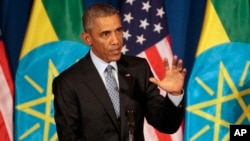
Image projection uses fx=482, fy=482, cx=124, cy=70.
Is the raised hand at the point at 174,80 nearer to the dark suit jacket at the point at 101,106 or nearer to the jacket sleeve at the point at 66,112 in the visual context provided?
the dark suit jacket at the point at 101,106

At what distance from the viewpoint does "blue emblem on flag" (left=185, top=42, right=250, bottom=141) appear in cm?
284

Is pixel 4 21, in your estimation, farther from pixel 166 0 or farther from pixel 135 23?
pixel 166 0

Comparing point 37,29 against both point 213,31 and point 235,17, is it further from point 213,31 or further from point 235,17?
point 235,17

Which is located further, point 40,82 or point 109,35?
point 40,82

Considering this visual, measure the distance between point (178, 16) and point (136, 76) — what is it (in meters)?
1.32

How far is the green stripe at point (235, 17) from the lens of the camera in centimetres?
283

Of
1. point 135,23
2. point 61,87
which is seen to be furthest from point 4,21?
point 61,87

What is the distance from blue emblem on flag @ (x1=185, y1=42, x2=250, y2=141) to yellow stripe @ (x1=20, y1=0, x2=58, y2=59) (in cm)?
91

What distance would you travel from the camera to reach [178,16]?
292cm

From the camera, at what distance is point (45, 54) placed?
290 centimetres

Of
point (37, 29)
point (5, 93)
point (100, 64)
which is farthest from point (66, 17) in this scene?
point (100, 64)

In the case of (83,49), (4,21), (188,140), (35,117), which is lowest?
(188,140)

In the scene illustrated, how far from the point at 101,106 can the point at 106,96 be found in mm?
37

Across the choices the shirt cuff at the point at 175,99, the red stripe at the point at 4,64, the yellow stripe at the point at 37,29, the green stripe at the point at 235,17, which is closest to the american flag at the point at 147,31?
the green stripe at the point at 235,17
